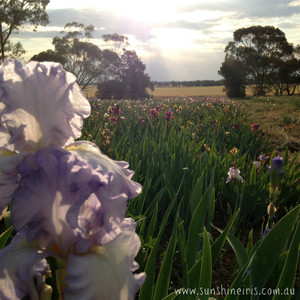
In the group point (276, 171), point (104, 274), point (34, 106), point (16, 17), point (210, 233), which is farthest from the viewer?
point (16, 17)

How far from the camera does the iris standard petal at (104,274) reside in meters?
0.59

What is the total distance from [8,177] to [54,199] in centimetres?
10

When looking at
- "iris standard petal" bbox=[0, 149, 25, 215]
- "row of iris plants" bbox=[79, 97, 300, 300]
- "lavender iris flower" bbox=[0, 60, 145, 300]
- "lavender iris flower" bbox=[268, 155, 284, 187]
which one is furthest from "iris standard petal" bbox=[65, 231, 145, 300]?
"lavender iris flower" bbox=[268, 155, 284, 187]

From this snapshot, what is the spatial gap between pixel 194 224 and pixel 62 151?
0.88 meters

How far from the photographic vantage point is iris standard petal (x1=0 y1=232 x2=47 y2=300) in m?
0.62

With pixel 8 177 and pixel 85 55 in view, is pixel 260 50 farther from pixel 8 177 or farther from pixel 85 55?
pixel 8 177

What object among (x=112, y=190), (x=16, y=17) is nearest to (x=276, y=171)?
(x=112, y=190)

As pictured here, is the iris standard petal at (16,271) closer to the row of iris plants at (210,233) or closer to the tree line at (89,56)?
the row of iris plants at (210,233)

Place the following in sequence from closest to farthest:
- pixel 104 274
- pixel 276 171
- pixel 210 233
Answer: pixel 104 274
pixel 276 171
pixel 210 233

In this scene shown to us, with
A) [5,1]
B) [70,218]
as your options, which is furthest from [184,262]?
[5,1]

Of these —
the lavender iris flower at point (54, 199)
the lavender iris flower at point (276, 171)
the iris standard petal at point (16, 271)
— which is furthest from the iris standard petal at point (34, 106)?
the lavender iris flower at point (276, 171)

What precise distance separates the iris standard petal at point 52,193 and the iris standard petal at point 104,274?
0.06 metres

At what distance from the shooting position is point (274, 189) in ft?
6.32

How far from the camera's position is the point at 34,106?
72 cm
